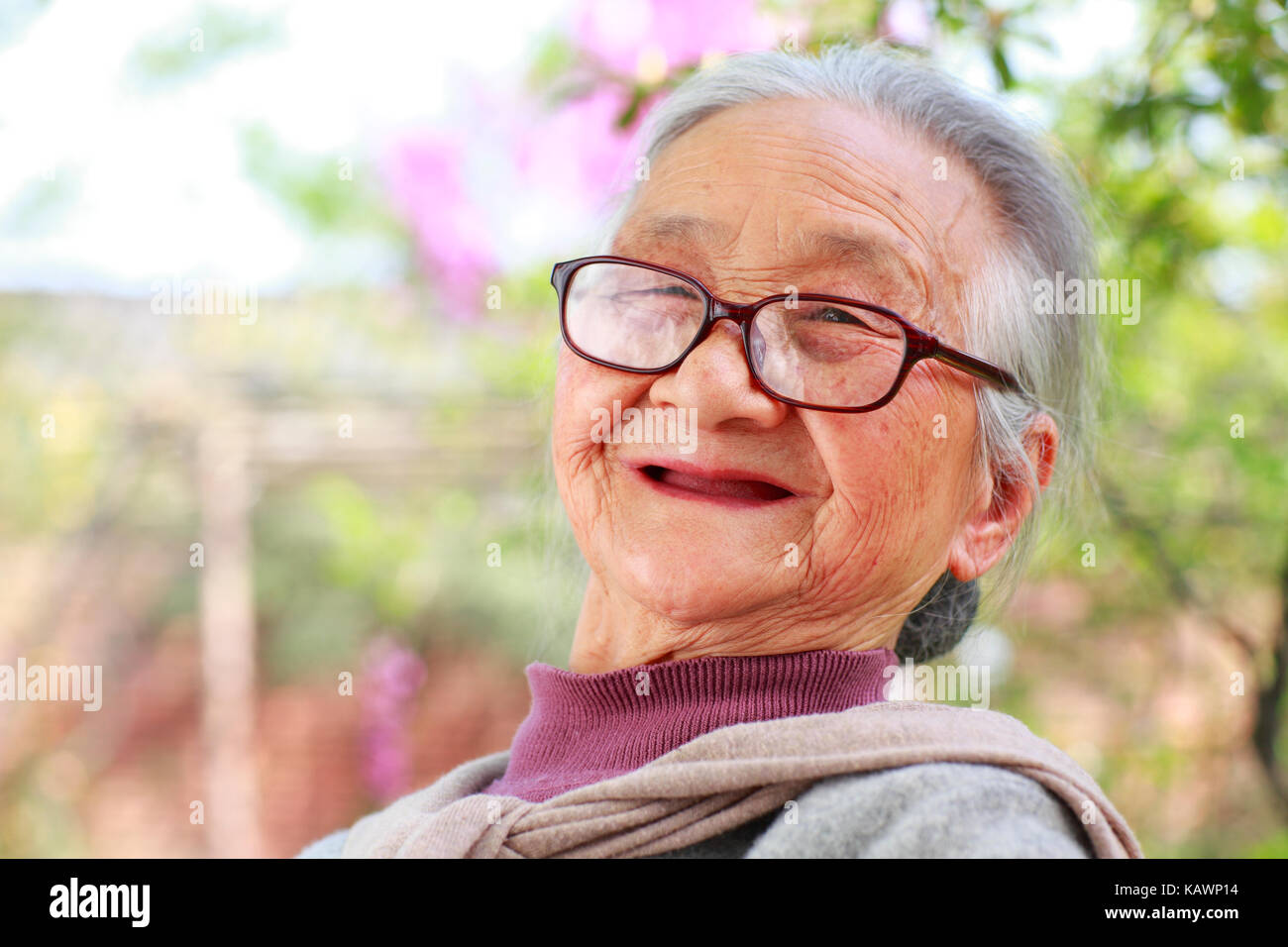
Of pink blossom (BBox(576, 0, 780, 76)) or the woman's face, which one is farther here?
pink blossom (BBox(576, 0, 780, 76))

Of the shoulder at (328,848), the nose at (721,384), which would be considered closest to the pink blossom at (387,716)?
the shoulder at (328,848)

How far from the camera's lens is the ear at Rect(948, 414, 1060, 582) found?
1.40 m

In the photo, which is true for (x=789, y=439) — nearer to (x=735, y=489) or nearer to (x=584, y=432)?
(x=735, y=489)

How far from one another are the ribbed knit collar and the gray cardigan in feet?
0.50

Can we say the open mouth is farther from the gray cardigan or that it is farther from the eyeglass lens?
the gray cardigan

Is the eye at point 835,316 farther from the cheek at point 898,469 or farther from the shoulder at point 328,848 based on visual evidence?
the shoulder at point 328,848

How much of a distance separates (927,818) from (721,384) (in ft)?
1.67

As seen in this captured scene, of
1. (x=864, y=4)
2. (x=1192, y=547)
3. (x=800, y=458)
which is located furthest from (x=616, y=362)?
(x=1192, y=547)

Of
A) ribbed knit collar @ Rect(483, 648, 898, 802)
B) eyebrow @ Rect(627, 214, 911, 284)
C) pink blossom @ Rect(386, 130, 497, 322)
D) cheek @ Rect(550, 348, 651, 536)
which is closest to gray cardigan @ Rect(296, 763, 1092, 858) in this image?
ribbed knit collar @ Rect(483, 648, 898, 802)

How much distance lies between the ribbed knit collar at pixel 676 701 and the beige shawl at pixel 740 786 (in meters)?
0.08

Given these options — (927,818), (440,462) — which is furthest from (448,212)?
(927,818)

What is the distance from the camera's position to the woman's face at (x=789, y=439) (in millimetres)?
1263

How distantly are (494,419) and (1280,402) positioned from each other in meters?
2.48

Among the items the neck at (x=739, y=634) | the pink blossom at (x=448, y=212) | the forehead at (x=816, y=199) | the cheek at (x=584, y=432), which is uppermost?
the pink blossom at (x=448, y=212)
